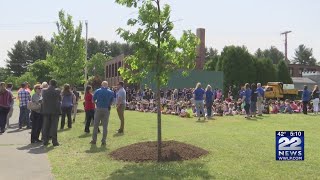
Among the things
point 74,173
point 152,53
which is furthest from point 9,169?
point 152,53

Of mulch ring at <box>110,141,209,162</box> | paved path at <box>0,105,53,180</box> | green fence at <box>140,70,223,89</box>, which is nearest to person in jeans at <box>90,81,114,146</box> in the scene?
paved path at <box>0,105,53,180</box>

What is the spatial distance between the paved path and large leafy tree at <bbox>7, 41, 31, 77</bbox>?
9272 centimetres

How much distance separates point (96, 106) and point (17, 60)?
9699cm

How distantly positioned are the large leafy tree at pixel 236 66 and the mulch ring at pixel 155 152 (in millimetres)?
44834

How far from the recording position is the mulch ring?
10.1 m

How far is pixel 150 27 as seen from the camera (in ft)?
33.4

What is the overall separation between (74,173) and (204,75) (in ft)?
138

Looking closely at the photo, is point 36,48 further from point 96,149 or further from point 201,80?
point 96,149

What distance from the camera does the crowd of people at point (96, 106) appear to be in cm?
1318

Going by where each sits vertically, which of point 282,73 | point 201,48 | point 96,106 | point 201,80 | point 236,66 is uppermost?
point 201,48

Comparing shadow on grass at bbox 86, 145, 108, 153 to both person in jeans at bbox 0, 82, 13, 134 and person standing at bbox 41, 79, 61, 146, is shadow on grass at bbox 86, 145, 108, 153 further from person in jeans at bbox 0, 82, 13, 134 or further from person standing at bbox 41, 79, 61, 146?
→ person in jeans at bbox 0, 82, 13, 134

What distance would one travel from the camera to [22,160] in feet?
35.3
